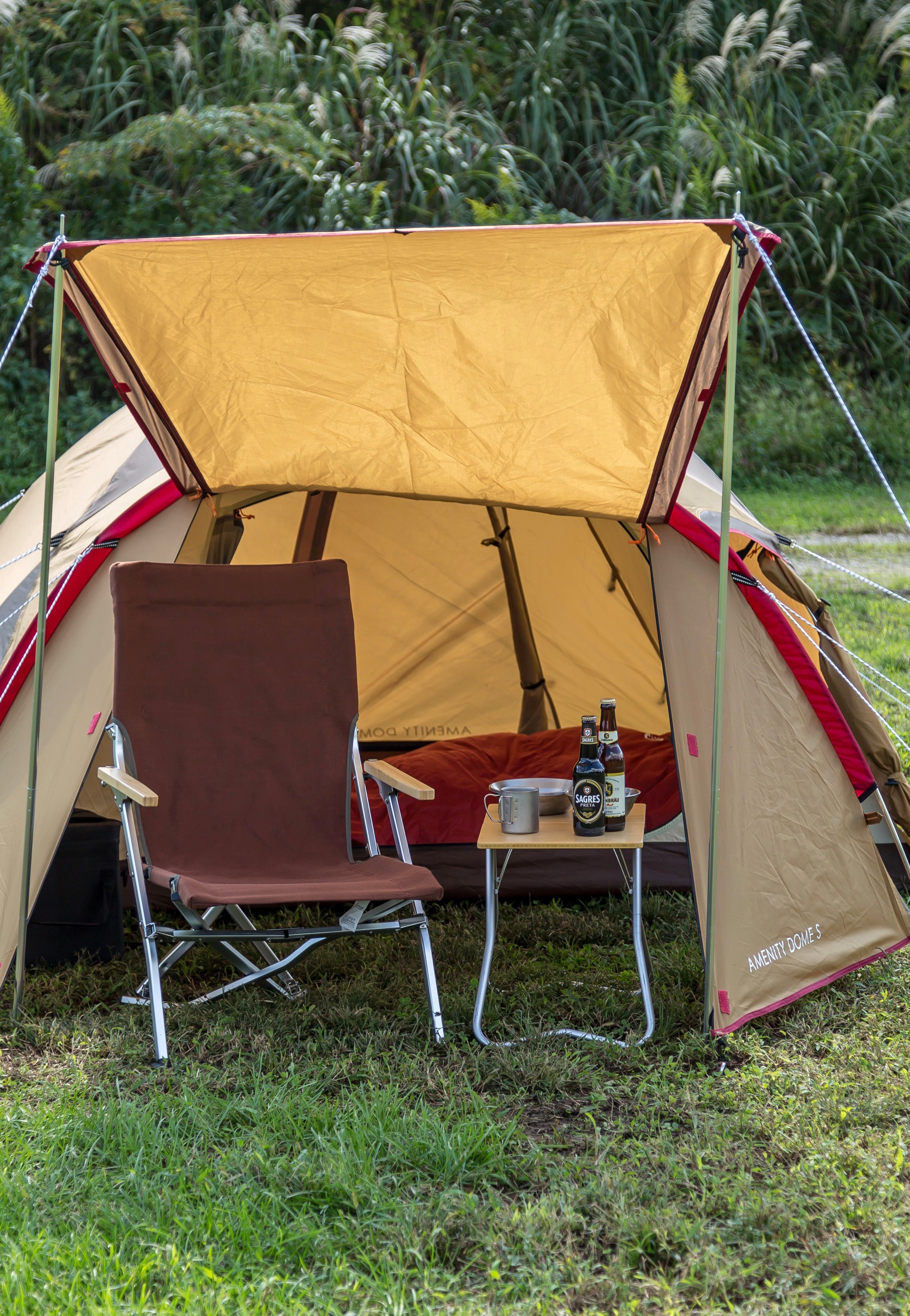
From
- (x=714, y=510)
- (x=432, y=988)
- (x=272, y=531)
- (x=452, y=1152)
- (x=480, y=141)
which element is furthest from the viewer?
(x=480, y=141)

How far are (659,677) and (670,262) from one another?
7.70ft

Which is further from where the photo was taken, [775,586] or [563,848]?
[775,586]

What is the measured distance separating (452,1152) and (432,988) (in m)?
0.56

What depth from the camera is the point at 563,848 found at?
9.87 ft

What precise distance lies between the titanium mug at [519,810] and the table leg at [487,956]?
0.26ft

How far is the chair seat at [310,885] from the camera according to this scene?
9.30 feet

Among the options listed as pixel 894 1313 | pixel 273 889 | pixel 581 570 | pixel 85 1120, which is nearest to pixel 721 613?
pixel 273 889

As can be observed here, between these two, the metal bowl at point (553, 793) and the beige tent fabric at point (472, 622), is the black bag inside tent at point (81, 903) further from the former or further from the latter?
the beige tent fabric at point (472, 622)

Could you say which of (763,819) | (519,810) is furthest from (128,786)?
(763,819)

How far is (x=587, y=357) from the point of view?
2951mm

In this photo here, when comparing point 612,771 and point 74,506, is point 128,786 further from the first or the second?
point 74,506

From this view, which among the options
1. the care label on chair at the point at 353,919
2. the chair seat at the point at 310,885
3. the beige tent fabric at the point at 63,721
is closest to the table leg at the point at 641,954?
the chair seat at the point at 310,885

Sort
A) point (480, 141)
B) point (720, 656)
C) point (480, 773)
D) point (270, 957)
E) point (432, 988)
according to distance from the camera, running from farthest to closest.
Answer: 1. point (480, 141)
2. point (480, 773)
3. point (270, 957)
4. point (432, 988)
5. point (720, 656)

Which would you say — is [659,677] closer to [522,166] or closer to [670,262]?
[670,262]
